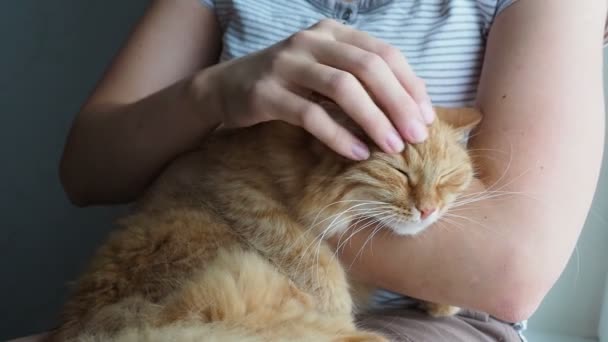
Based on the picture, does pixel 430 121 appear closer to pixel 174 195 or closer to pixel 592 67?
pixel 592 67

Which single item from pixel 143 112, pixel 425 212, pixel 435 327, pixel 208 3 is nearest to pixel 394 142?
pixel 425 212

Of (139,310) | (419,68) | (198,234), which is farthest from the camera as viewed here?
(419,68)

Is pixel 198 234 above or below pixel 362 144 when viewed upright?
below

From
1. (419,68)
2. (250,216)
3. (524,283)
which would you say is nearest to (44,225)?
(250,216)

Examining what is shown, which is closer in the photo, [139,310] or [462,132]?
[139,310]

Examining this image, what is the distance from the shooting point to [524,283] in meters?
0.88

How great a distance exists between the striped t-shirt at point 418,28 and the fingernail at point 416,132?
247mm

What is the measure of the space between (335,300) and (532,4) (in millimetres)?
581

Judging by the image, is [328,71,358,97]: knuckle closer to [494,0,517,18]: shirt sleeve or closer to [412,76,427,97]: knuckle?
[412,76,427,97]: knuckle

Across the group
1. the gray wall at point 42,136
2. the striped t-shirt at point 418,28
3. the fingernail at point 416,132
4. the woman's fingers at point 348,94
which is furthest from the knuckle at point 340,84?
the gray wall at point 42,136

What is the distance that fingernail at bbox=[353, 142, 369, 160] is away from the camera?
0.85m

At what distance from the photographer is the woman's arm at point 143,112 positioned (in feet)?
3.51

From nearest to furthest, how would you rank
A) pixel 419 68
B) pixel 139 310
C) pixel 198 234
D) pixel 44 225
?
pixel 139 310 < pixel 198 234 < pixel 419 68 < pixel 44 225

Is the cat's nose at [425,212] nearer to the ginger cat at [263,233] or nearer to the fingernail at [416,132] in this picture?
the ginger cat at [263,233]
